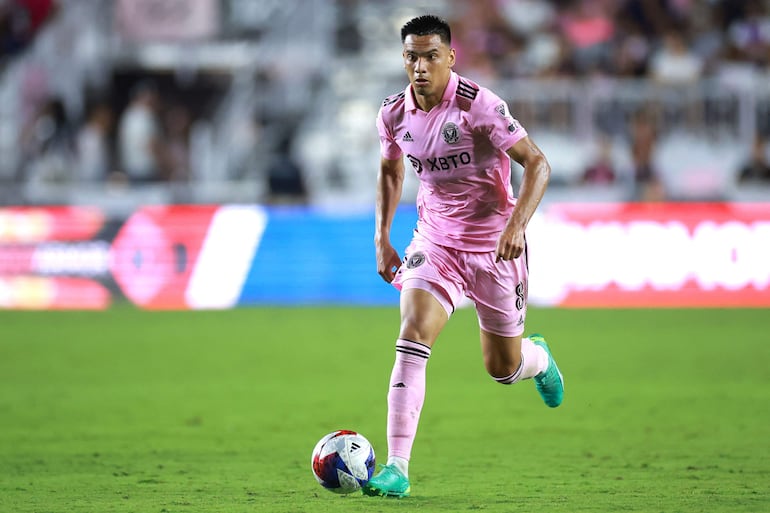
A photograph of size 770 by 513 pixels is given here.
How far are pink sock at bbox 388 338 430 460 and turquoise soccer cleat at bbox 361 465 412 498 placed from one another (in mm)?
103

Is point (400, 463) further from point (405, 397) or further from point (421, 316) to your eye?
point (421, 316)

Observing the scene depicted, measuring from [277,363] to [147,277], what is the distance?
18.1 ft

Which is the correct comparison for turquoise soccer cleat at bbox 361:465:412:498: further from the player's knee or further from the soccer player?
the player's knee

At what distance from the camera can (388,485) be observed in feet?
19.4

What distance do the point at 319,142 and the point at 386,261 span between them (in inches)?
560

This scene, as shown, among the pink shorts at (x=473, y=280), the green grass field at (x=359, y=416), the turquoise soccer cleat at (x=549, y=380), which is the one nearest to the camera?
the green grass field at (x=359, y=416)

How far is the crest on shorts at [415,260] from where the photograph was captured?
21.5 ft

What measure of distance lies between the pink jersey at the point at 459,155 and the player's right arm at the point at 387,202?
0.07 metres

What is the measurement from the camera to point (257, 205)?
17.1m

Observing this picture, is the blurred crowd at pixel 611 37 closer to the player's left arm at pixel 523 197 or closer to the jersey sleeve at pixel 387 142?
the jersey sleeve at pixel 387 142

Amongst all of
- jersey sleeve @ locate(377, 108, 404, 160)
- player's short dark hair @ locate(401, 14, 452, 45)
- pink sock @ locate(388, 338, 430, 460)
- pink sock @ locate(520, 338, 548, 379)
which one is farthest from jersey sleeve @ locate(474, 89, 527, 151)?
pink sock @ locate(520, 338, 548, 379)

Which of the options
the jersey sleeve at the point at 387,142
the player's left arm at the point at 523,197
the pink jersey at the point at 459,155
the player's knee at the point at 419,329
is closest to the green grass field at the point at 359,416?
the player's knee at the point at 419,329

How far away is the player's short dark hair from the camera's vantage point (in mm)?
6195

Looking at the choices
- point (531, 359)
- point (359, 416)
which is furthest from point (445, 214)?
point (359, 416)
